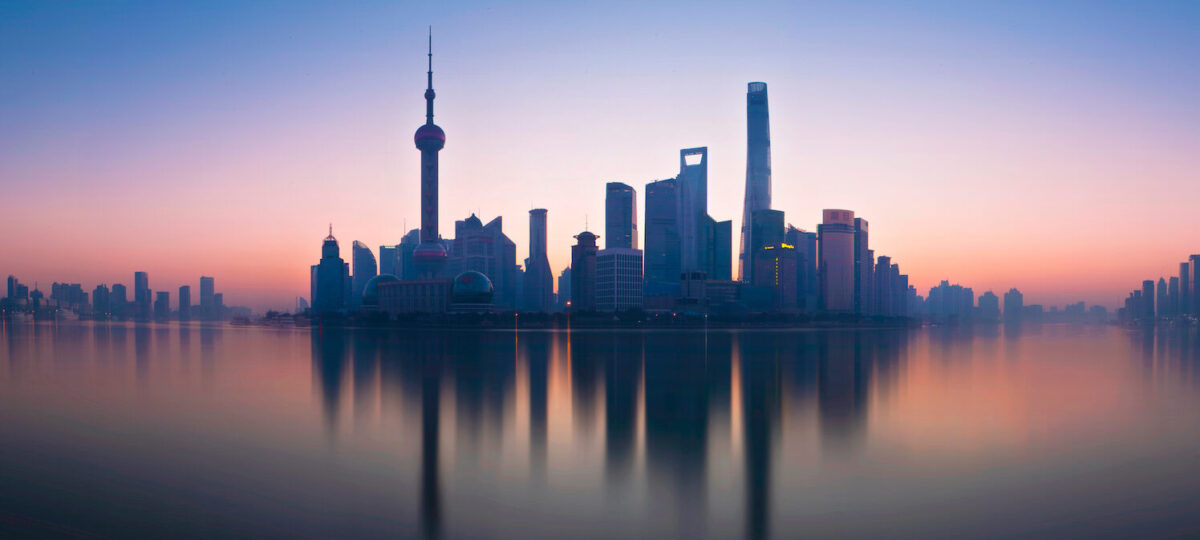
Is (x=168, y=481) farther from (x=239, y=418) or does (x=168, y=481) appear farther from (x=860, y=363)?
(x=860, y=363)

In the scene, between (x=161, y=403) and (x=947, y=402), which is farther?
(x=947, y=402)

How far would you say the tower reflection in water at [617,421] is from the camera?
19.3 m

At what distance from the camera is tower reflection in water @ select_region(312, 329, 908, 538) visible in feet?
63.3

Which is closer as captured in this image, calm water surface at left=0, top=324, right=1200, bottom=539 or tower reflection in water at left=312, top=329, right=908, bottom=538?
calm water surface at left=0, top=324, right=1200, bottom=539

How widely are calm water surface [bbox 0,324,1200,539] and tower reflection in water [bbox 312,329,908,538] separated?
0.14 metres

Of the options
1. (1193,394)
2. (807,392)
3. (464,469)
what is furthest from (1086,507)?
(1193,394)

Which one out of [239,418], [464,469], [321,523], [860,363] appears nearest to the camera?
[321,523]

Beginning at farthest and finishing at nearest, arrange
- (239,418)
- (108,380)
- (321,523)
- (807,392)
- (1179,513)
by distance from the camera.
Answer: (108,380) → (807,392) → (239,418) → (1179,513) → (321,523)

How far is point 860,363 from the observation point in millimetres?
68438

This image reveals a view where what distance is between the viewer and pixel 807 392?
42.2 m

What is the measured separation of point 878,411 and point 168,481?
31.1 meters

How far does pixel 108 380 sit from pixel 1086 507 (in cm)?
5711

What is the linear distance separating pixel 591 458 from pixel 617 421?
291 inches

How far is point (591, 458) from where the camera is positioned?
23375 millimetres
